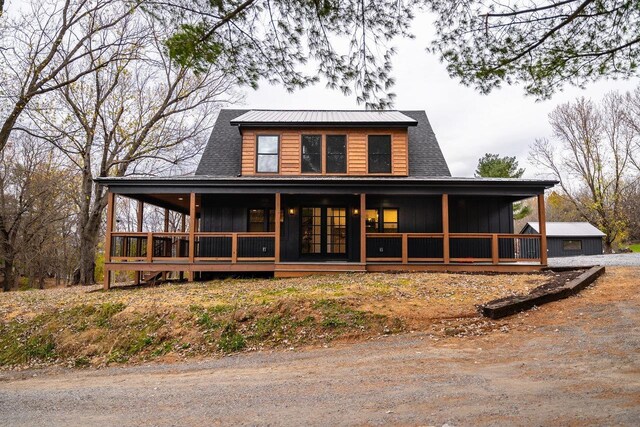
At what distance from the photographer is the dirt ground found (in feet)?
12.6

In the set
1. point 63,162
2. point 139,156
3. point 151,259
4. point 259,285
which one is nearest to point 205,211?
point 151,259

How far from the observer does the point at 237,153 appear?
16.1 m

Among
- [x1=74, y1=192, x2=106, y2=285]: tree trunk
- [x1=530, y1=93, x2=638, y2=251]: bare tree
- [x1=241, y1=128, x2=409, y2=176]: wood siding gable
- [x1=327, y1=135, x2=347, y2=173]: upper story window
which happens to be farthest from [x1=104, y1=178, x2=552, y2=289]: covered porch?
[x1=530, y1=93, x2=638, y2=251]: bare tree

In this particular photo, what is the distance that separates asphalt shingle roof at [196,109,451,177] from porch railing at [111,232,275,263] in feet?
9.11

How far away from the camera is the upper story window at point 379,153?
48.6ft

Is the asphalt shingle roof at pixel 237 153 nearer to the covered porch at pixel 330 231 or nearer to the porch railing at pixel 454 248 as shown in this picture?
the covered porch at pixel 330 231

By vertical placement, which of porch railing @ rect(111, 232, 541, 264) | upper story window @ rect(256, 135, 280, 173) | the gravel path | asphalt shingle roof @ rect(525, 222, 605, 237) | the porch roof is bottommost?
the gravel path

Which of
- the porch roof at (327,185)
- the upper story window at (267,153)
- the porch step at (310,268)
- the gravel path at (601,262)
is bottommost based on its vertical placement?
the porch step at (310,268)

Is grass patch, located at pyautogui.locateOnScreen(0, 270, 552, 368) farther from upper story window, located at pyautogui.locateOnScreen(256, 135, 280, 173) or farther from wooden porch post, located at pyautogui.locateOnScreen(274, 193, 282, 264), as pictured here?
upper story window, located at pyautogui.locateOnScreen(256, 135, 280, 173)

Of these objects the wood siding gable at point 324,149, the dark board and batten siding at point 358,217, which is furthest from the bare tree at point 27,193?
the wood siding gable at point 324,149

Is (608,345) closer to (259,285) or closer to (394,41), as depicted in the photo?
(394,41)

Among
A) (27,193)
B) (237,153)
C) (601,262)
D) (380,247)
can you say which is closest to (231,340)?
(380,247)

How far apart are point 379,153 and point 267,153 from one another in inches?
167

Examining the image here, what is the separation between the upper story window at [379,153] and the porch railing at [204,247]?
15.5 ft
